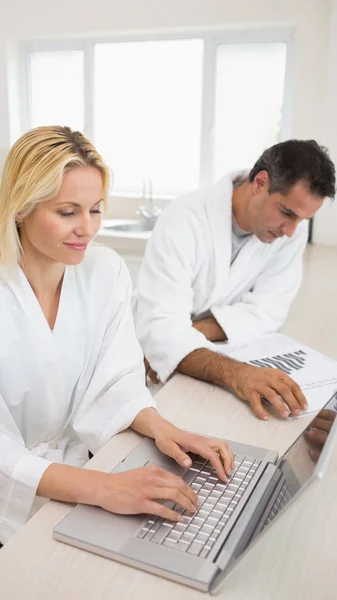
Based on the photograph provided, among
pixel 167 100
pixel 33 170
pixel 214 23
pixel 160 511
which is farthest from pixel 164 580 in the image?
pixel 167 100

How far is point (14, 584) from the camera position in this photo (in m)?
0.70

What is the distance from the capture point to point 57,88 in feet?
14.3

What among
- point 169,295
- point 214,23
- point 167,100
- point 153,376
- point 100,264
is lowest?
point 153,376

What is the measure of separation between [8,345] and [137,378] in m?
0.26

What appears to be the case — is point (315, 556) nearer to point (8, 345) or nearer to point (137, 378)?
point (137, 378)

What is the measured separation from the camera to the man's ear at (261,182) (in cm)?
166

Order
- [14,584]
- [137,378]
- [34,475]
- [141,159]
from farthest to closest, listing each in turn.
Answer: [141,159] < [137,378] < [34,475] < [14,584]

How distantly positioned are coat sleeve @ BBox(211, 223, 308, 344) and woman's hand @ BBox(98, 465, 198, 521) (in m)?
0.77

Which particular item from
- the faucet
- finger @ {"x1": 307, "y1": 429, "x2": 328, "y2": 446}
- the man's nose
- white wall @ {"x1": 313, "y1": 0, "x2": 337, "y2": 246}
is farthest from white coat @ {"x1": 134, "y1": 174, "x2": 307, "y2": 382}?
the faucet

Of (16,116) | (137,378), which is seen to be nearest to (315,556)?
(137,378)

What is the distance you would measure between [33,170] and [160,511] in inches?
24.4

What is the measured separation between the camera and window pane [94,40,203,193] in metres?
3.96

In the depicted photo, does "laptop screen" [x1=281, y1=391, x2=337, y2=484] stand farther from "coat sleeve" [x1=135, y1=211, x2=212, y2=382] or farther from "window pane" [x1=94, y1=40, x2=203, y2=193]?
"window pane" [x1=94, y1=40, x2=203, y2=193]

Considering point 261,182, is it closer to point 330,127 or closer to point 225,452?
point 225,452
